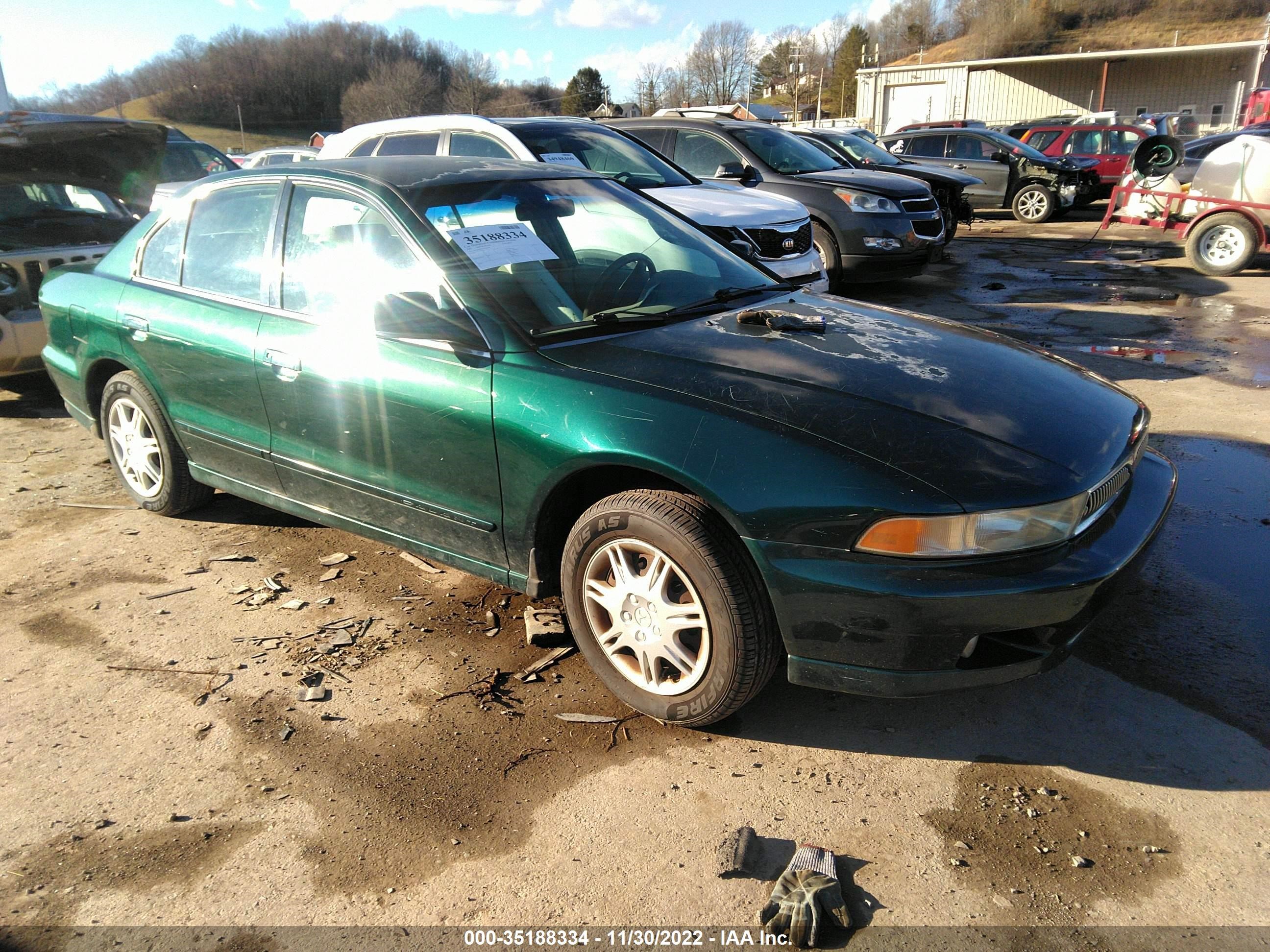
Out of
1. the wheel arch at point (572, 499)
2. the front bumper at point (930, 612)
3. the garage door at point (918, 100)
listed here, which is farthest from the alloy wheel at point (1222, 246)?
the garage door at point (918, 100)

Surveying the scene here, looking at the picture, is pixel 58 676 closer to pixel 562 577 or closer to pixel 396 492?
pixel 396 492

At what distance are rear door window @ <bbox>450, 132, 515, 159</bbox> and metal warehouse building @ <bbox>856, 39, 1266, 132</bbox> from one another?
142 feet

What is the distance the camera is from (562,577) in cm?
292

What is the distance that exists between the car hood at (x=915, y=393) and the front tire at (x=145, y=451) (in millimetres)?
2305

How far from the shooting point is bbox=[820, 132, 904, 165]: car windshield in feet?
42.7

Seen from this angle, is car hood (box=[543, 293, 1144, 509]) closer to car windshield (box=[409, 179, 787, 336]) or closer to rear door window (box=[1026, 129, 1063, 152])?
car windshield (box=[409, 179, 787, 336])

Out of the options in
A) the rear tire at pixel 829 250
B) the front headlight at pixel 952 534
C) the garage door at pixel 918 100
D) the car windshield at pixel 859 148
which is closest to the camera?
the front headlight at pixel 952 534

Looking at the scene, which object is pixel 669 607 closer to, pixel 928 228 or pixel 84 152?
pixel 84 152

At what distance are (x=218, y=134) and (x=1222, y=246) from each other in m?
86.4

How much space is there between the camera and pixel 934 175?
12219 mm

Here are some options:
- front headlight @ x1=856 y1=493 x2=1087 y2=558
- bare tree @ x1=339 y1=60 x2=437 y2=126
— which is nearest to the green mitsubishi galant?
front headlight @ x1=856 y1=493 x2=1087 y2=558

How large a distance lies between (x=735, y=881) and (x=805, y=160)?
9.15 meters

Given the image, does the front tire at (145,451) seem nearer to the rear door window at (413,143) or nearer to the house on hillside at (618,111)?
the rear door window at (413,143)

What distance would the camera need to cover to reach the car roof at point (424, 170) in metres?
3.39
